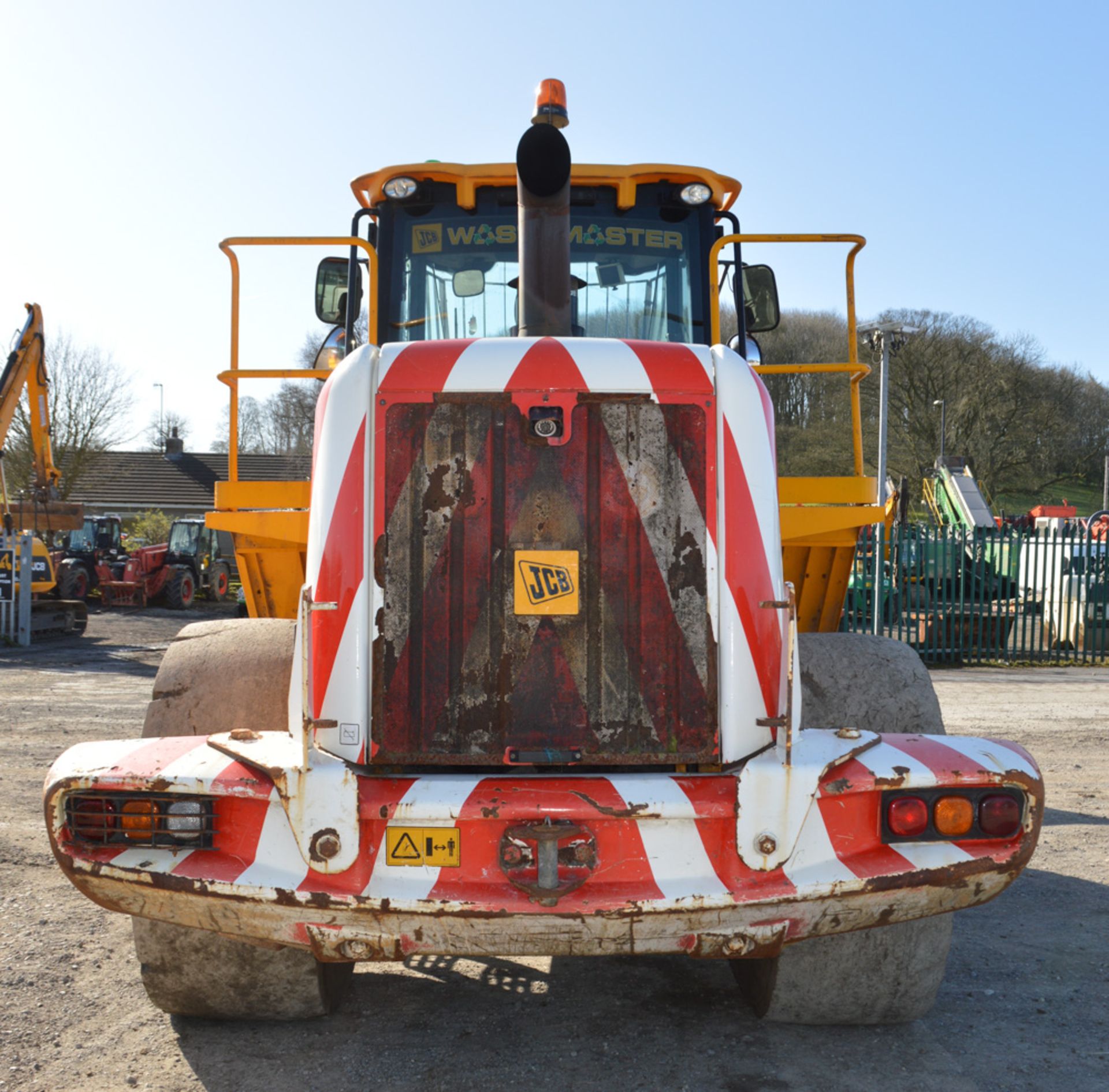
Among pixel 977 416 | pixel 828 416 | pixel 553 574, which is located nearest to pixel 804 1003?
pixel 553 574

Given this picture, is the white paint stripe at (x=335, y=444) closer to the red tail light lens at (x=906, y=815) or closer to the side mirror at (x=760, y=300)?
the red tail light lens at (x=906, y=815)

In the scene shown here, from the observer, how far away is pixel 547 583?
2961 millimetres

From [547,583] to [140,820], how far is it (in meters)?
1.17

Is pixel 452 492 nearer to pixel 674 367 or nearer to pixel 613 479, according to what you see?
pixel 613 479

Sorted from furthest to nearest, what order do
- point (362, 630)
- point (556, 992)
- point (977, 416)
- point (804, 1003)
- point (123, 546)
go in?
point (977, 416), point (123, 546), point (556, 992), point (804, 1003), point (362, 630)

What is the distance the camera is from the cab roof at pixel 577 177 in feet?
15.0

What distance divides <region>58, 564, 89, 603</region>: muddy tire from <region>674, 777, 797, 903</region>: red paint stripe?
22133mm

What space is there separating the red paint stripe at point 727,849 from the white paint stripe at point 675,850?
0.01m

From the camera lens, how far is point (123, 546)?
1174 inches

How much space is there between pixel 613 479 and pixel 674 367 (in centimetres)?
35

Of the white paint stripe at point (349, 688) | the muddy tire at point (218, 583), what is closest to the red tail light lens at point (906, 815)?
the white paint stripe at point (349, 688)

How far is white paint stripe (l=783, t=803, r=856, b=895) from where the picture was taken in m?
2.68

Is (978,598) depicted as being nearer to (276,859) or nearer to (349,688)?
(349,688)

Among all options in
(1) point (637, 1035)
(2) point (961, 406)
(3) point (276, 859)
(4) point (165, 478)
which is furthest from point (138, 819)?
(4) point (165, 478)
